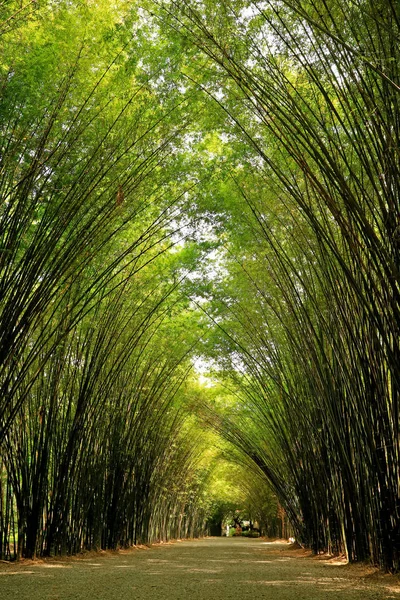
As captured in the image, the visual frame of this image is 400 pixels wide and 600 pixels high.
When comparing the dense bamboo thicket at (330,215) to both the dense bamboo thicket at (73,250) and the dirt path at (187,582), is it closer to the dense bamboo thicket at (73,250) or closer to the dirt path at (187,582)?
the dirt path at (187,582)

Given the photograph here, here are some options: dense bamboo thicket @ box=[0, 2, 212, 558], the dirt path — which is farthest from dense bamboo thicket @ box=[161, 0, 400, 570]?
dense bamboo thicket @ box=[0, 2, 212, 558]

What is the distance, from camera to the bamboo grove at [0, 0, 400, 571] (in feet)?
9.83

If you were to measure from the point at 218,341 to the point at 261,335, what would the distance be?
7.85ft

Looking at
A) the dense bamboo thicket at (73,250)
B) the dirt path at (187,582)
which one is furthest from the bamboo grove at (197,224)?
the dirt path at (187,582)

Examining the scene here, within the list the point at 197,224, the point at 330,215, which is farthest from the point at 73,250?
the point at 197,224

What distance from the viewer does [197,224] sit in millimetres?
5910

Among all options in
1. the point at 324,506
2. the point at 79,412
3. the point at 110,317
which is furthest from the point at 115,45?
the point at 324,506

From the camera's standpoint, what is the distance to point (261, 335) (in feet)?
22.5

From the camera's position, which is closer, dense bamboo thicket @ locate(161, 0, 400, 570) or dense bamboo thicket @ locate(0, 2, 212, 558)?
dense bamboo thicket @ locate(161, 0, 400, 570)

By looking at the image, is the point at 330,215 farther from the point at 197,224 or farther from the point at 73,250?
the point at 73,250

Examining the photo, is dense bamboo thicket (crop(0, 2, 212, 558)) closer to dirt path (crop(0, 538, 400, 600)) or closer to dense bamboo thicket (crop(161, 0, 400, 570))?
dense bamboo thicket (crop(161, 0, 400, 570))

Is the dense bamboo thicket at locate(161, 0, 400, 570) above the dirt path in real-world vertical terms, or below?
above

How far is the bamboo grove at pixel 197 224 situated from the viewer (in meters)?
3.00

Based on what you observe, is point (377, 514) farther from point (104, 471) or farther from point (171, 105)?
point (104, 471)
